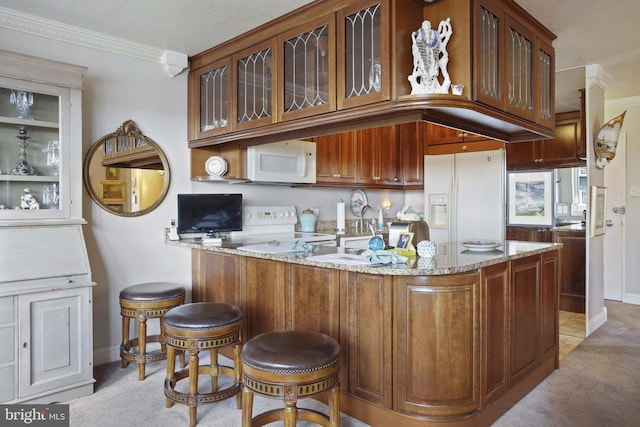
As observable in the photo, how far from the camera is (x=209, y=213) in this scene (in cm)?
340

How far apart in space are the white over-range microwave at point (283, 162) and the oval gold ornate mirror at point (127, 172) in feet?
2.32

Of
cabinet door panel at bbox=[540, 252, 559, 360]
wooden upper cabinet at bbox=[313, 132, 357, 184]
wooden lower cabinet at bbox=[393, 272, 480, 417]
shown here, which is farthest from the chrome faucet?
wooden lower cabinet at bbox=[393, 272, 480, 417]

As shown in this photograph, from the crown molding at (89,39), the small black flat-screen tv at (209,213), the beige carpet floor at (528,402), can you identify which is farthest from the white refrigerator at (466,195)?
the crown molding at (89,39)

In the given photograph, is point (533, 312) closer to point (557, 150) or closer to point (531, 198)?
Result: point (531, 198)

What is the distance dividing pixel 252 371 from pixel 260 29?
220 centimetres

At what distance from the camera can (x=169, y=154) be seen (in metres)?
3.44

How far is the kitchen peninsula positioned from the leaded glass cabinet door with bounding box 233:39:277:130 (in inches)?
36.9

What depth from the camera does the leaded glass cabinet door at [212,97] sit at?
3.17 meters

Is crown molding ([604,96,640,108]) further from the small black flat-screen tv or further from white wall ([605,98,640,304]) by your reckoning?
the small black flat-screen tv

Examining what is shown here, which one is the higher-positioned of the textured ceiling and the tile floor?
the textured ceiling

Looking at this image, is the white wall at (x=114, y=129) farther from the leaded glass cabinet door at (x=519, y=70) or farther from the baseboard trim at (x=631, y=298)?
the baseboard trim at (x=631, y=298)

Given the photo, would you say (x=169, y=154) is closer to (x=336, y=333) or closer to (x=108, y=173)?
(x=108, y=173)

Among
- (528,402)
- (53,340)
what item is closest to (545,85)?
(528,402)

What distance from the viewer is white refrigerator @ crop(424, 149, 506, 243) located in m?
4.54
